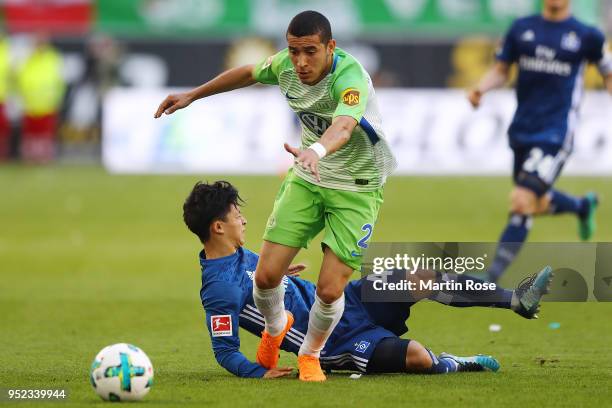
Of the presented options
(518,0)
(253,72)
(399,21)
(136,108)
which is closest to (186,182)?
(136,108)

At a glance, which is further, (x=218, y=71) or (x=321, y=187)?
(x=218, y=71)

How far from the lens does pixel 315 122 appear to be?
7.36 metres

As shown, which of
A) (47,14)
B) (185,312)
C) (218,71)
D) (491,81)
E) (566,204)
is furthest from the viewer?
(218,71)

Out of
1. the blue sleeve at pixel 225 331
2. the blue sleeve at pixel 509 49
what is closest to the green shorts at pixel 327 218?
the blue sleeve at pixel 225 331

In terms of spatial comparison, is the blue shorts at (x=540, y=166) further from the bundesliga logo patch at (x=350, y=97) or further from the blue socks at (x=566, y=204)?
the bundesliga logo patch at (x=350, y=97)

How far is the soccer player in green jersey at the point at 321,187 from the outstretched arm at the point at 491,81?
317 cm

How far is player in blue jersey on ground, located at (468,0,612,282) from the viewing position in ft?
35.4

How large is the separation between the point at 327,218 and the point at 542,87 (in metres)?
4.27

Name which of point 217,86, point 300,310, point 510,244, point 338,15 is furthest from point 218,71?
point 300,310

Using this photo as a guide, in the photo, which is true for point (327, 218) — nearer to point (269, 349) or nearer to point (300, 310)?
point (300, 310)

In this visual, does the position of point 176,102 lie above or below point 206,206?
above

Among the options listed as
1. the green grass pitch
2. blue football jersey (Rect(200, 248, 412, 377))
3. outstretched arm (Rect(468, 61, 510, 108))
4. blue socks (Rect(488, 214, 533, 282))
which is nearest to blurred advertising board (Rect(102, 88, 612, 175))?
the green grass pitch

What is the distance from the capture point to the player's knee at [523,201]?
10.8 metres

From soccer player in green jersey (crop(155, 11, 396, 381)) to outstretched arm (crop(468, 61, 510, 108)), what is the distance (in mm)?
3171
